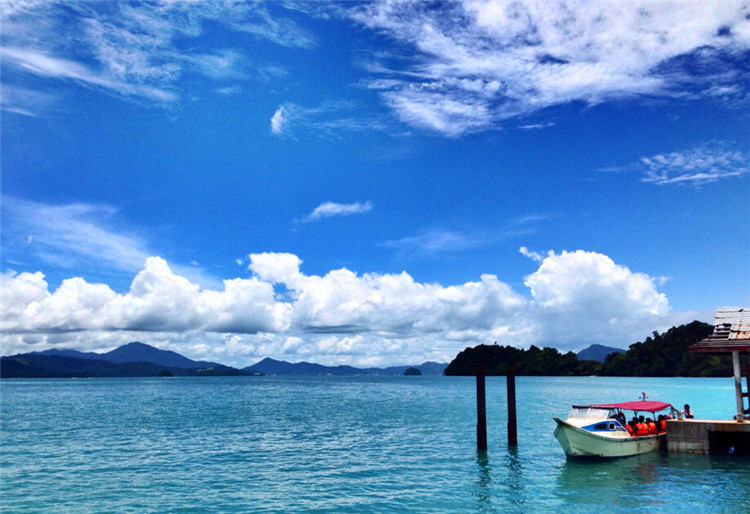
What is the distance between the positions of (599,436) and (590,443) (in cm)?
76

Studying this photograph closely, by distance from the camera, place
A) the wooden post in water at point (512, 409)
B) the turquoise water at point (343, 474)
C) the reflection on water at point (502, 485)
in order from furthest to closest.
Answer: the wooden post in water at point (512, 409) → the turquoise water at point (343, 474) → the reflection on water at point (502, 485)

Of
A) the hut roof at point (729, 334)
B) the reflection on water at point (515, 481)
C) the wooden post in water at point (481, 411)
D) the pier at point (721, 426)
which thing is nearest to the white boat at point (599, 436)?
the pier at point (721, 426)

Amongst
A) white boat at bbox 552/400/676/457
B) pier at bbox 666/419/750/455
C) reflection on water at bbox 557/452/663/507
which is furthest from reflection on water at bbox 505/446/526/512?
pier at bbox 666/419/750/455

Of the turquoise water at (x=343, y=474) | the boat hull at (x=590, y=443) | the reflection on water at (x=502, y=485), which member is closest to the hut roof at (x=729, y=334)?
the turquoise water at (x=343, y=474)

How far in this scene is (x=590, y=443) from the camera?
1425 inches

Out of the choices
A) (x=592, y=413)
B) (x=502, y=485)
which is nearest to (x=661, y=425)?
(x=592, y=413)

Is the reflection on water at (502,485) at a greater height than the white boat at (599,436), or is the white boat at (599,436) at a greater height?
the white boat at (599,436)

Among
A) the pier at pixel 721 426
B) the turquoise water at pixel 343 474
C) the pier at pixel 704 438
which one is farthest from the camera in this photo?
the pier at pixel 704 438

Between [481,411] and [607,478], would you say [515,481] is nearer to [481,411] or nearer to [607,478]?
[607,478]

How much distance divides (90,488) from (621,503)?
29.1 m

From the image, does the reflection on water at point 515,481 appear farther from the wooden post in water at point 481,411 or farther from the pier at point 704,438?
the pier at point 704,438

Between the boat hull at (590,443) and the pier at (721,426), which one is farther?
the boat hull at (590,443)

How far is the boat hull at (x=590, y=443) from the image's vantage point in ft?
119

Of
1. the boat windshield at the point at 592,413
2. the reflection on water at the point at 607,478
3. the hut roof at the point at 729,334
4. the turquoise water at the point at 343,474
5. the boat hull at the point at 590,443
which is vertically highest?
the hut roof at the point at 729,334
